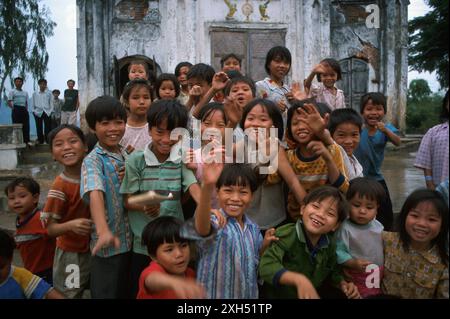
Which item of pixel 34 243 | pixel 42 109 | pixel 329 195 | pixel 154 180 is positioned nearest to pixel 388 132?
pixel 329 195

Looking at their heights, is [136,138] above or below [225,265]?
above

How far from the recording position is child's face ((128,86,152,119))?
2836 millimetres

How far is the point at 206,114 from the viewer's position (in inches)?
109

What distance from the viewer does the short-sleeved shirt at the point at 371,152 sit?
3277 millimetres

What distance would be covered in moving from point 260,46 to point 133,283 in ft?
29.5

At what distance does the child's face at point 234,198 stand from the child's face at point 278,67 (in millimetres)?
1774

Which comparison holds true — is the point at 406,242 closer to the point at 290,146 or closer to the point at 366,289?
the point at 366,289

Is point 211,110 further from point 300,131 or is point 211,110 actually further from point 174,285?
point 174,285

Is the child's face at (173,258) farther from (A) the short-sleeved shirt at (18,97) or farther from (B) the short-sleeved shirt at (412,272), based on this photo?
(A) the short-sleeved shirt at (18,97)

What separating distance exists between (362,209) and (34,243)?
2.00 m

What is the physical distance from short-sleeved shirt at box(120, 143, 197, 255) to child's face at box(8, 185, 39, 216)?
0.86 metres

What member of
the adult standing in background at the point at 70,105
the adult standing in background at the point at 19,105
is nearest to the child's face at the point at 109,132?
the adult standing in background at the point at 19,105

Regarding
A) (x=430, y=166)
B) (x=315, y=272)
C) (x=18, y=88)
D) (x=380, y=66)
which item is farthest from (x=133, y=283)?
(x=380, y=66)

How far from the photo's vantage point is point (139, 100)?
284 centimetres
